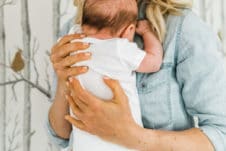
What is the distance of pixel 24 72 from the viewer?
1.44 m

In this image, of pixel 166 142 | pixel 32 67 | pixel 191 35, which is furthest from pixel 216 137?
pixel 32 67

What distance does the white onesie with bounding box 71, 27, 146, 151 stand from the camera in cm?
94

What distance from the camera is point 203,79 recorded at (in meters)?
0.97

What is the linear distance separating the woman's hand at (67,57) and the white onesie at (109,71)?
13 mm

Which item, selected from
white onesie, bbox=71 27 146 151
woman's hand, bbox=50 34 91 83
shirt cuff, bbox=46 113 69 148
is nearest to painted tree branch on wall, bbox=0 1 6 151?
shirt cuff, bbox=46 113 69 148

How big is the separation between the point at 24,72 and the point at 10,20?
168 mm

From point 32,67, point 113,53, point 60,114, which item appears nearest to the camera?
point 113,53

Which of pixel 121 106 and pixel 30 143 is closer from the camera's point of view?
pixel 121 106

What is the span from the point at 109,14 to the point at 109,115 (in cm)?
21

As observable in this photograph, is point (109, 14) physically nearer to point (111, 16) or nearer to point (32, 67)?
point (111, 16)

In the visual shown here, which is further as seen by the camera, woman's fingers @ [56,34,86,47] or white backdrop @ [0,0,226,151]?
white backdrop @ [0,0,226,151]

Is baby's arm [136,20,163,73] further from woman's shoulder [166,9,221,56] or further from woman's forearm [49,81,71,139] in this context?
woman's forearm [49,81,71,139]

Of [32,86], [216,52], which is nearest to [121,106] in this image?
[216,52]

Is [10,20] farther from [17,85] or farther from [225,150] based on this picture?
[225,150]
